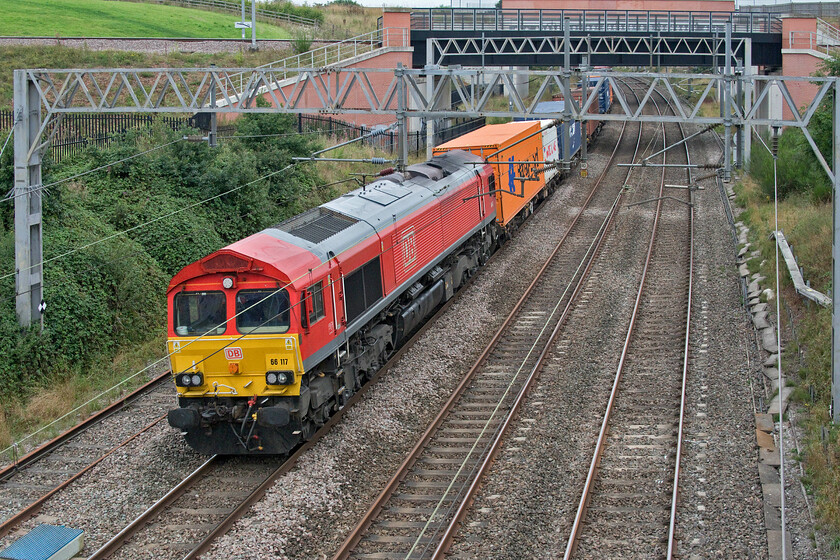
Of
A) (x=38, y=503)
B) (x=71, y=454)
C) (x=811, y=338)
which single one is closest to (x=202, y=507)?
(x=38, y=503)

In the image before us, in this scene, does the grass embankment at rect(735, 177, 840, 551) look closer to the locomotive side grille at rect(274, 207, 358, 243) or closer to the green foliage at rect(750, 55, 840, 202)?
the green foliage at rect(750, 55, 840, 202)

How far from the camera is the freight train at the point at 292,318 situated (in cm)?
1259

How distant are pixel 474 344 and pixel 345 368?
479cm

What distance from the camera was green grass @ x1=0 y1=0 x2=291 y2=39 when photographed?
158 feet

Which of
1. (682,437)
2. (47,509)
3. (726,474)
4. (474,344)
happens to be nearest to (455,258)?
(474,344)

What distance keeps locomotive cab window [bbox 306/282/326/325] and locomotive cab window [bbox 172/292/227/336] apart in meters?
1.24

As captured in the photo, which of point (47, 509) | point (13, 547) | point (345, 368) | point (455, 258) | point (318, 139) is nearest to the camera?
point (13, 547)

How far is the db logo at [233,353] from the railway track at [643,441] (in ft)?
16.8

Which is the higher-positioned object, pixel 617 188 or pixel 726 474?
pixel 617 188

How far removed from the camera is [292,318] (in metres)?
12.5

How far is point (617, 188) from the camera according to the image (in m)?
35.8

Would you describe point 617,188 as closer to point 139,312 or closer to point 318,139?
point 318,139


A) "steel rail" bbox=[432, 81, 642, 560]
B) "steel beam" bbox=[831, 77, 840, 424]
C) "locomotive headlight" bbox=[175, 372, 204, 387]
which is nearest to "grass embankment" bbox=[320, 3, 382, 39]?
"steel rail" bbox=[432, 81, 642, 560]

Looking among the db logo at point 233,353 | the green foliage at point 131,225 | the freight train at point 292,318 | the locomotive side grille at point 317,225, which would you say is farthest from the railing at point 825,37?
the db logo at point 233,353
